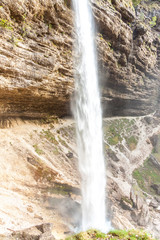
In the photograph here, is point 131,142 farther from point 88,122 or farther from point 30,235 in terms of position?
point 30,235

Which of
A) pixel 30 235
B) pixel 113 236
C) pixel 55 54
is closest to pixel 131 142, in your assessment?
pixel 55 54

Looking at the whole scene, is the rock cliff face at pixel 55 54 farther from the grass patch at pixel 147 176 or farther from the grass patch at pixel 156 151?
the grass patch at pixel 156 151

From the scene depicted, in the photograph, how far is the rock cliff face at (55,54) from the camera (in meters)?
10.8

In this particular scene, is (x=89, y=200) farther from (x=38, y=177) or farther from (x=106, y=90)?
(x=106, y=90)

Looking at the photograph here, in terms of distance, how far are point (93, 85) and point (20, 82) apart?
9.58 metres

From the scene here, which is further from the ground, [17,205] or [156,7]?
[156,7]

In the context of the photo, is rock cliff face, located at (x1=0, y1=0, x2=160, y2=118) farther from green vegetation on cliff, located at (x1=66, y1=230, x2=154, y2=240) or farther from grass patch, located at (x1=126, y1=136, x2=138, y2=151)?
green vegetation on cliff, located at (x1=66, y1=230, x2=154, y2=240)

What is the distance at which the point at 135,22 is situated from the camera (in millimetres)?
21844

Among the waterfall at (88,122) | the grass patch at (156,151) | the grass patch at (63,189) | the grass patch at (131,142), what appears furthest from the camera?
the grass patch at (156,151)

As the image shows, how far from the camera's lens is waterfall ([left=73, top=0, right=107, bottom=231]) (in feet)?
46.3

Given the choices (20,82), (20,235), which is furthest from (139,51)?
(20,235)

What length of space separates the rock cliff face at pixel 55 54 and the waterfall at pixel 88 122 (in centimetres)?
107

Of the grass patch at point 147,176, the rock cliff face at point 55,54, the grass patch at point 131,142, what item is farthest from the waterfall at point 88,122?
the grass patch at point 131,142

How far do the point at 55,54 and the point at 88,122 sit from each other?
26.0 ft
